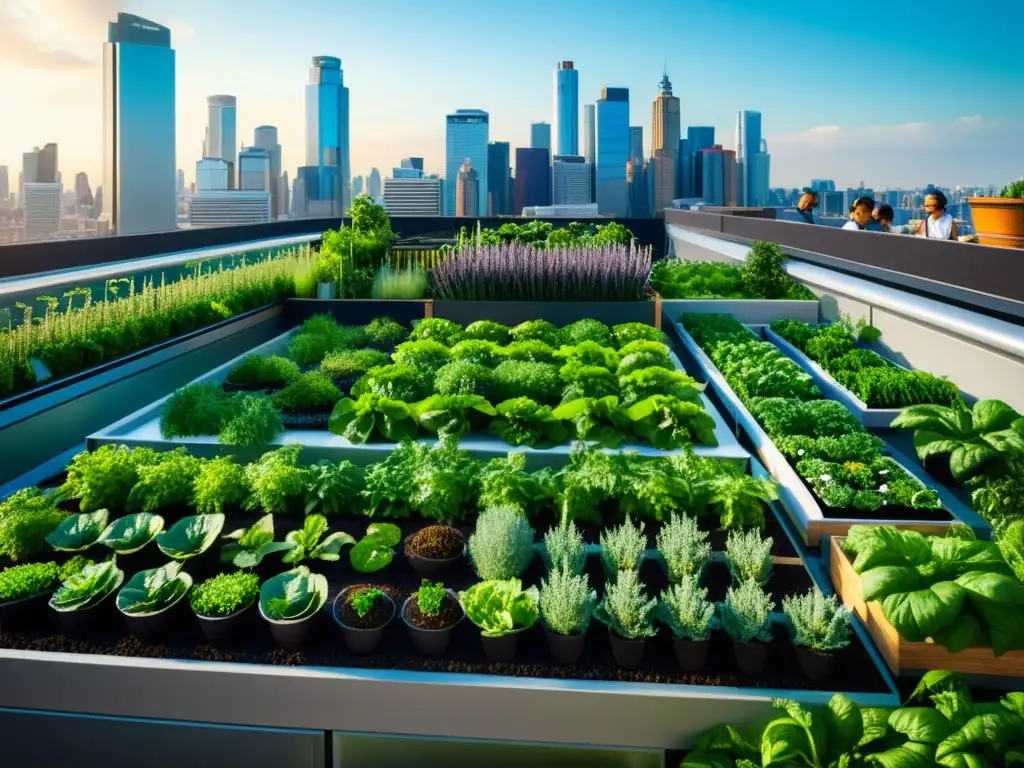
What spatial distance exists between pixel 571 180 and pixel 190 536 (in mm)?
42985

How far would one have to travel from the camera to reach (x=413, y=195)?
61.0 feet

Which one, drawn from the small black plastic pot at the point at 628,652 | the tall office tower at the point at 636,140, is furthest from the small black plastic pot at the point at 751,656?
the tall office tower at the point at 636,140

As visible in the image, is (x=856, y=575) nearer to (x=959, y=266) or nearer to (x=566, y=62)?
(x=959, y=266)

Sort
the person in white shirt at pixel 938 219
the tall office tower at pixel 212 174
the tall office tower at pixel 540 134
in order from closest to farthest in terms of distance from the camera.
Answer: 1. the person in white shirt at pixel 938 219
2. the tall office tower at pixel 212 174
3. the tall office tower at pixel 540 134

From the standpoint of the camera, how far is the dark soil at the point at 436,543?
3559 millimetres

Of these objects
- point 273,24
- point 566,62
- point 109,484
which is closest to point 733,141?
point 566,62

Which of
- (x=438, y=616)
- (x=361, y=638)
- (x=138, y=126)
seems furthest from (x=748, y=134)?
(x=361, y=638)

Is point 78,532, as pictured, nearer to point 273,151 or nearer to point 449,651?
point 449,651

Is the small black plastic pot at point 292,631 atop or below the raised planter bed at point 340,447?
below

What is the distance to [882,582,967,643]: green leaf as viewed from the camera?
9.11 ft

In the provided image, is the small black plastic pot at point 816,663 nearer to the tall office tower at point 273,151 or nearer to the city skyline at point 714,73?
the city skyline at point 714,73

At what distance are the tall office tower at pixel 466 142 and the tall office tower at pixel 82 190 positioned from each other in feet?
74.6

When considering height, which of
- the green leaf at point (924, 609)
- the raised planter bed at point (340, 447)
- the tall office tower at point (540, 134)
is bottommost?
the green leaf at point (924, 609)

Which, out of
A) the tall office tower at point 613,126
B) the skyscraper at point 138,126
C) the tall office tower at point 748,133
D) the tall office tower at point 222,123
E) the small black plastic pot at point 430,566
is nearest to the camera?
the small black plastic pot at point 430,566
